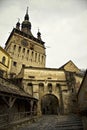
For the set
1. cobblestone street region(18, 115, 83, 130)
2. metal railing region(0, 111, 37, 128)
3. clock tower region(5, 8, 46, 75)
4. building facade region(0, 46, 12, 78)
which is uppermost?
clock tower region(5, 8, 46, 75)

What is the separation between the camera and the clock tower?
3662cm

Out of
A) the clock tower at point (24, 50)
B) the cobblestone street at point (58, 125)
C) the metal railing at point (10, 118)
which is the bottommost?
the cobblestone street at point (58, 125)

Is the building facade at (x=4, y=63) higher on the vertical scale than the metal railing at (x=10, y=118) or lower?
higher

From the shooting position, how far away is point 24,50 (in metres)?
39.8

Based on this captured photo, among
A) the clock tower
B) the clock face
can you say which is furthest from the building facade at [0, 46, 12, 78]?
the clock face

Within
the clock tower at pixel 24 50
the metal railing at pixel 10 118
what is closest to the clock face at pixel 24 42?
the clock tower at pixel 24 50

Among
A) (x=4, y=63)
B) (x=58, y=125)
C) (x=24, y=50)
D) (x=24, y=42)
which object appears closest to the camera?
(x=58, y=125)

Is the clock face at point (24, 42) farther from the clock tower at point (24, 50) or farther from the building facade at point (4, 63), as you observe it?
the building facade at point (4, 63)

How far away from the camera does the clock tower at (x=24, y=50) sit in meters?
36.6

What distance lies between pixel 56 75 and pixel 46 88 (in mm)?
3272

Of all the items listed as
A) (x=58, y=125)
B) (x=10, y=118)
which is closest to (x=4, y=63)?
(x=10, y=118)

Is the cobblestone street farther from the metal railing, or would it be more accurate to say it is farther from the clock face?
the clock face

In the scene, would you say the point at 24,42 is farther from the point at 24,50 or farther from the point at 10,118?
the point at 10,118

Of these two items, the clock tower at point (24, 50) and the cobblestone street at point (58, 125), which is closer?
the cobblestone street at point (58, 125)
